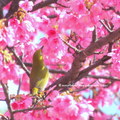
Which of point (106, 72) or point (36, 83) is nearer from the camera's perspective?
point (36, 83)

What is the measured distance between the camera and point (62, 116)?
2604mm

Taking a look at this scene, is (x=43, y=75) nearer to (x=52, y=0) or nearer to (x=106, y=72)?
(x=52, y=0)

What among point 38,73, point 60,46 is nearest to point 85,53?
point 60,46

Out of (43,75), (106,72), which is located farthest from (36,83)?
(106,72)

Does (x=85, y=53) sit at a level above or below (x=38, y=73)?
above

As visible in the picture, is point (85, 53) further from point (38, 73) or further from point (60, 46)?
point (38, 73)

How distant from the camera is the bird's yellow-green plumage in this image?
3443 millimetres

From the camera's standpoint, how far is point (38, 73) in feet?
11.7

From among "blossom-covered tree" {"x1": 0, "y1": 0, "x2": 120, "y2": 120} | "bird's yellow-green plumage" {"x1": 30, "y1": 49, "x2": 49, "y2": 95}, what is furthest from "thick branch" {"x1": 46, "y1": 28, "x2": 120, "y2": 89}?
"bird's yellow-green plumage" {"x1": 30, "y1": 49, "x2": 49, "y2": 95}

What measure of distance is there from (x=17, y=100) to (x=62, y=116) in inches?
21.1

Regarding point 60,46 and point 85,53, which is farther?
point 60,46

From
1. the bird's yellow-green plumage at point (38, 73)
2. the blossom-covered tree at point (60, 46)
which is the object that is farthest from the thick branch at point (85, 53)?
the bird's yellow-green plumage at point (38, 73)

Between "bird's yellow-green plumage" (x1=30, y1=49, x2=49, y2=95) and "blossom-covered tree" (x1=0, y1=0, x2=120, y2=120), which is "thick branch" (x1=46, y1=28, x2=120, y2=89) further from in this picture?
"bird's yellow-green plumage" (x1=30, y1=49, x2=49, y2=95)

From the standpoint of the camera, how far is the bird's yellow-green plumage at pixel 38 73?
3.44 meters
